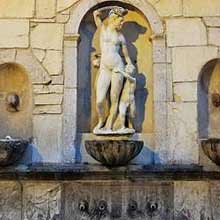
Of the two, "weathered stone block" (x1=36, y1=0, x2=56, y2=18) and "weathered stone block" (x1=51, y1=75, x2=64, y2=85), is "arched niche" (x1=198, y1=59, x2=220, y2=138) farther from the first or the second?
"weathered stone block" (x1=36, y1=0, x2=56, y2=18)

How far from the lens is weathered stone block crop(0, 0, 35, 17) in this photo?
5.07m

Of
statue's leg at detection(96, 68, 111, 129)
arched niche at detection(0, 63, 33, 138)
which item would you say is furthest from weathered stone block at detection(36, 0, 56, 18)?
statue's leg at detection(96, 68, 111, 129)

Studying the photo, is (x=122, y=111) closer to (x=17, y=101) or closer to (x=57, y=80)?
(x=57, y=80)

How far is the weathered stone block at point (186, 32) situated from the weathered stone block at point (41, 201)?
157cm

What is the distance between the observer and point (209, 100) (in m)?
5.09

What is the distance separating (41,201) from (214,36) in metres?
1.99

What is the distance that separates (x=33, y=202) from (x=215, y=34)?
6.78ft

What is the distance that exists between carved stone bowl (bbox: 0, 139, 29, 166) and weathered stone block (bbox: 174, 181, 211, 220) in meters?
1.29

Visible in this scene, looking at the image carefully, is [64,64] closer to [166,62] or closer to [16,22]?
[16,22]

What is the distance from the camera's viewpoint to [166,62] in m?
5.02

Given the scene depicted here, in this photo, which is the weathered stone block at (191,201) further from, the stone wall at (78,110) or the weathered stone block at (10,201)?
the weathered stone block at (10,201)

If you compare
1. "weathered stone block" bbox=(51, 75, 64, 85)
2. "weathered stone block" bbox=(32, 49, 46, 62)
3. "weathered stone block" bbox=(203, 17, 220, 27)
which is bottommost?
"weathered stone block" bbox=(51, 75, 64, 85)

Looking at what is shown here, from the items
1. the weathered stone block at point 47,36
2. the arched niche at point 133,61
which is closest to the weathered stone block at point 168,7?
the arched niche at point 133,61

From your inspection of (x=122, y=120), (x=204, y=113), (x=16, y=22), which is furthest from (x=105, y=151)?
(x=16, y=22)
